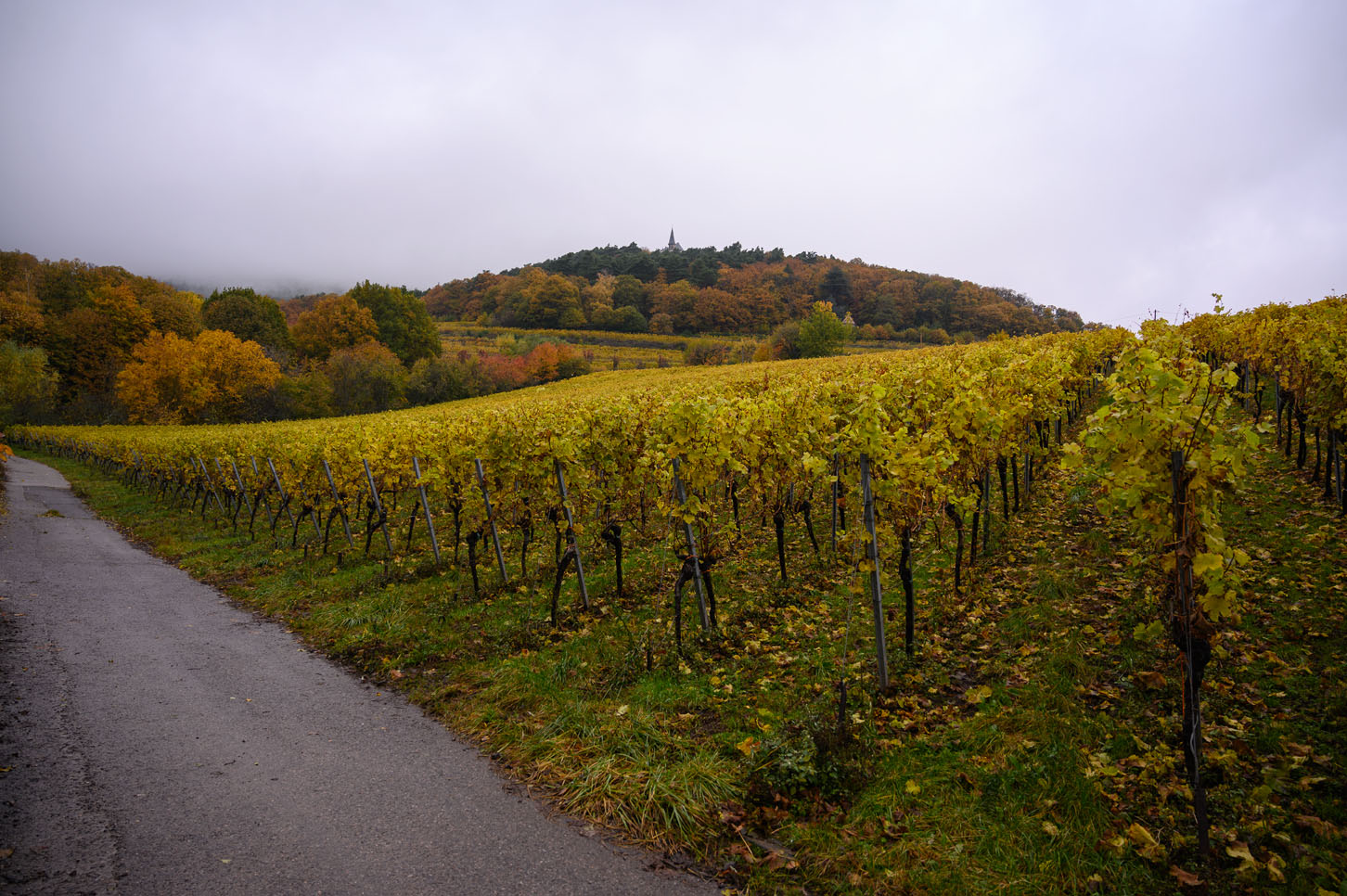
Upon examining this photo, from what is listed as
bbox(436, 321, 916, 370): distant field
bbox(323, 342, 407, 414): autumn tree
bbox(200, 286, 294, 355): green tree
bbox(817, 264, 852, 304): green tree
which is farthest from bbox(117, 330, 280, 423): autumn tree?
bbox(817, 264, 852, 304): green tree

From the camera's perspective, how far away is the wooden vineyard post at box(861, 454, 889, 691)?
17.1 ft

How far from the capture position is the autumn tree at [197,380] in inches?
1890

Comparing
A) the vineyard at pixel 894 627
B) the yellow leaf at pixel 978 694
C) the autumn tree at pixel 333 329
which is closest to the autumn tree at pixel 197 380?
the autumn tree at pixel 333 329

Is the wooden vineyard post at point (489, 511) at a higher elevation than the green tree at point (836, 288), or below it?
below

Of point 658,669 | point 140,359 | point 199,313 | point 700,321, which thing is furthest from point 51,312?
point 658,669

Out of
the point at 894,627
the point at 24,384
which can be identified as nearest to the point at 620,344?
the point at 24,384

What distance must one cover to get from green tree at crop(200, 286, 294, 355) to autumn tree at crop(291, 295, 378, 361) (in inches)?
83.7

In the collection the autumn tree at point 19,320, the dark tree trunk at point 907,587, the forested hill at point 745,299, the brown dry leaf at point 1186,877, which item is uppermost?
the forested hill at point 745,299

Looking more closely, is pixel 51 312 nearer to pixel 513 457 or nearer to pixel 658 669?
pixel 513 457

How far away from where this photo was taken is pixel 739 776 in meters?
4.39

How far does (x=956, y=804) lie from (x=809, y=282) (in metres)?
85.6

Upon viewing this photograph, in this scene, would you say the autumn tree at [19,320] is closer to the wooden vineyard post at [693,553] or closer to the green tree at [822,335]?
the green tree at [822,335]

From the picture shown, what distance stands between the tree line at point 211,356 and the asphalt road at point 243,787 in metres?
49.4

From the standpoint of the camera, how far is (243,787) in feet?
15.3
